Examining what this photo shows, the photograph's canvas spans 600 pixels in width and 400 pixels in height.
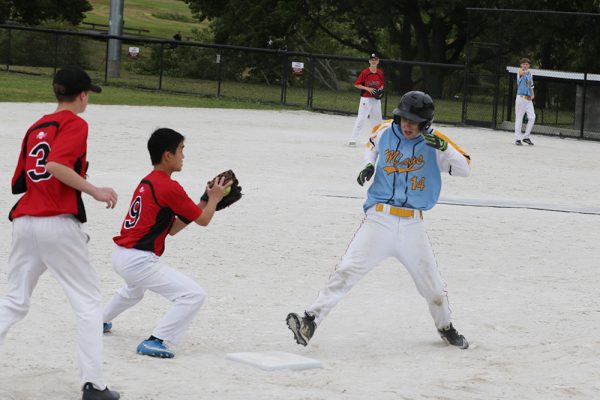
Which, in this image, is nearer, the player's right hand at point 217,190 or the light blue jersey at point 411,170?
the player's right hand at point 217,190

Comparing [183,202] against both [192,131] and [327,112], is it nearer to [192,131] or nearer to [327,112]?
[192,131]

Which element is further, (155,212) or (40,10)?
(40,10)

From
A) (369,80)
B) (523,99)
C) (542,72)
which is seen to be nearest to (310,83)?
(542,72)

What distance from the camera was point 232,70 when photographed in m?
37.8

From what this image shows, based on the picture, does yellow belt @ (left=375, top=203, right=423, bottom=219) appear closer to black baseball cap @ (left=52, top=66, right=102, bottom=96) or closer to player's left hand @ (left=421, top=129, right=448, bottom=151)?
player's left hand @ (left=421, top=129, right=448, bottom=151)

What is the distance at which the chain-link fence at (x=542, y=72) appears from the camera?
30000 millimetres

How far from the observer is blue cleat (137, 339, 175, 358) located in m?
7.06

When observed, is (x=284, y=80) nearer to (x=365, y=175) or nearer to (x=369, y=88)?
(x=369, y=88)

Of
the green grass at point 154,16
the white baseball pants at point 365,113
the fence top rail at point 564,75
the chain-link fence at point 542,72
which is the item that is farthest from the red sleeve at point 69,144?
the green grass at point 154,16

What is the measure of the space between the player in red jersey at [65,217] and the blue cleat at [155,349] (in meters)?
0.99

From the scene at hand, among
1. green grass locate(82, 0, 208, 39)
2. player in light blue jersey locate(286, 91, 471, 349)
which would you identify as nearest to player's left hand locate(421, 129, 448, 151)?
player in light blue jersey locate(286, 91, 471, 349)

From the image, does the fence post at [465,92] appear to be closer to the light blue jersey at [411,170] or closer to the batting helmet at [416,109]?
the light blue jersey at [411,170]

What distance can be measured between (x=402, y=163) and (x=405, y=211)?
0.33 meters

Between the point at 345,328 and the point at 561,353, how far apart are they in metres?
1.57
